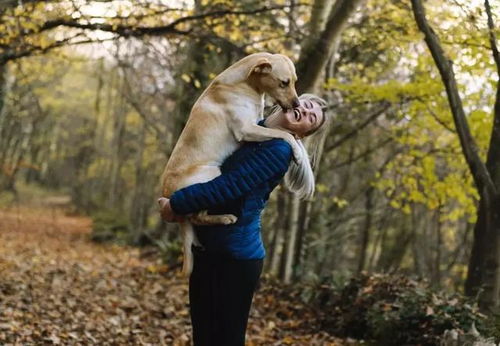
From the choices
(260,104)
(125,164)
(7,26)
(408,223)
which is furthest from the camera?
(125,164)

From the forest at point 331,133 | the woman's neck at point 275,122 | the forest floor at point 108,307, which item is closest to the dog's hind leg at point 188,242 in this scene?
the woman's neck at point 275,122

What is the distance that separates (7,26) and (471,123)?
7.25m

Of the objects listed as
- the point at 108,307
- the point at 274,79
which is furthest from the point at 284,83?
the point at 108,307

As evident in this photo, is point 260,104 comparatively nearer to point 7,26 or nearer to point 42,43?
point 42,43

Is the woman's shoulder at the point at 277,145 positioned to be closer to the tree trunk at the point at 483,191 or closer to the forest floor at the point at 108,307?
the forest floor at the point at 108,307

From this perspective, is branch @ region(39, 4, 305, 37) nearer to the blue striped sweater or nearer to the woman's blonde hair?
the woman's blonde hair

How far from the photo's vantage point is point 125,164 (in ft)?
116

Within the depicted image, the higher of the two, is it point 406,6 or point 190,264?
point 406,6

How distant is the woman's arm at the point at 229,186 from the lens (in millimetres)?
2541

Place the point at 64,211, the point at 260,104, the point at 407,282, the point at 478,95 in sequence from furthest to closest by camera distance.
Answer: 1. the point at 64,211
2. the point at 478,95
3. the point at 407,282
4. the point at 260,104

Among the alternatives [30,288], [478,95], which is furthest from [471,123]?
[30,288]

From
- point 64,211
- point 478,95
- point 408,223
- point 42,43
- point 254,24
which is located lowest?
point 64,211

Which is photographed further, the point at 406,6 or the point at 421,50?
the point at 421,50

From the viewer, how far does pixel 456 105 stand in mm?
6781
